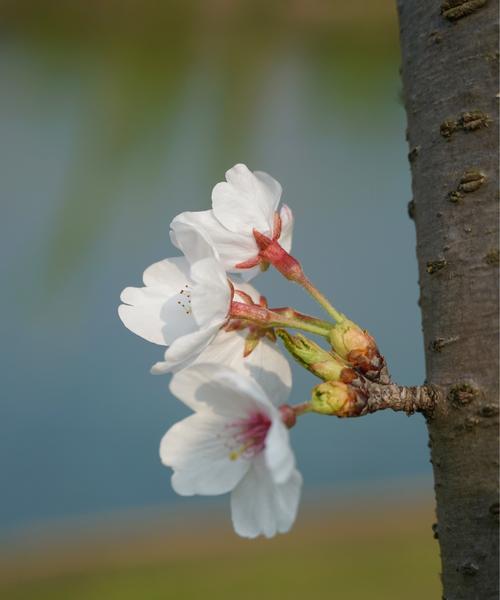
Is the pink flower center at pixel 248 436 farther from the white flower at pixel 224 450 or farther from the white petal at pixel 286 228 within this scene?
the white petal at pixel 286 228

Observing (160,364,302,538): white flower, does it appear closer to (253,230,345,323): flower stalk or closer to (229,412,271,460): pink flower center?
(229,412,271,460): pink flower center

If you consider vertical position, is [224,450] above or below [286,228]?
below

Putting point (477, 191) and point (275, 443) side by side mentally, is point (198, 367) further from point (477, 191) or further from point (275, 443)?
point (477, 191)

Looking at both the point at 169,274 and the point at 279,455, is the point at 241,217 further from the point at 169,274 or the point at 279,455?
the point at 279,455

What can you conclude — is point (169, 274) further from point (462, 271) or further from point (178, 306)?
point (462, 271)

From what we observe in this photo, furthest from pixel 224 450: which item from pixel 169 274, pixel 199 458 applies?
pixel 169 274

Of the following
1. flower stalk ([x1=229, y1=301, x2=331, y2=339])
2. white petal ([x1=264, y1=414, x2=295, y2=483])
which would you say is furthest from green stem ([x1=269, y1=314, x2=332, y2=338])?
white petal ([x1=264, y1=414, x2=295, y2=483])

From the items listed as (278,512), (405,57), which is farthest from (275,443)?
(405,57)

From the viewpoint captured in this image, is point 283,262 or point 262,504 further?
point 283,262
